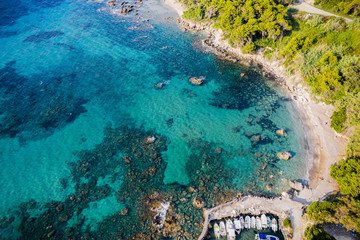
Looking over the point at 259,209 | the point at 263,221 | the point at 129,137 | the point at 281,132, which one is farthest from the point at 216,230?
the point at 281,132

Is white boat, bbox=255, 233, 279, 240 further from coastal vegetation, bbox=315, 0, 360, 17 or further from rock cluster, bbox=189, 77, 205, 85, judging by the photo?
coastal vegetation, bbox=315, 0, 360, 17

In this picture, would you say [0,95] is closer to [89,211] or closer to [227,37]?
[89,211]

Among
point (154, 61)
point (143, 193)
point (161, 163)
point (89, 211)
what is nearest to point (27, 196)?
point (89, 211)

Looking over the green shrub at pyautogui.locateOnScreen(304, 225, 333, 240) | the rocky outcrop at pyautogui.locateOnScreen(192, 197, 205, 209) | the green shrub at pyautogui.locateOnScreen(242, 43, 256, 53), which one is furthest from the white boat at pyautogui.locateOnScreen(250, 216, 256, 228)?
the green shrub at pyautogui.locateOnScreen(242, 43, 256, 53)

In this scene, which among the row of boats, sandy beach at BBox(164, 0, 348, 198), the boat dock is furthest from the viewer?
sandy beach at BBox(164, 0, 348, 198)

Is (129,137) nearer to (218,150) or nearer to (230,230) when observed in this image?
(218,150)

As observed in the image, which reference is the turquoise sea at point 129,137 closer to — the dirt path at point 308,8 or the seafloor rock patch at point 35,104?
the seafloor rock patch at point 35,104

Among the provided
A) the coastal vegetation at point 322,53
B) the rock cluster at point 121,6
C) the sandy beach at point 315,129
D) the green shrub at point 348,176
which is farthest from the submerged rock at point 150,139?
the rock cluster at point 121,6
